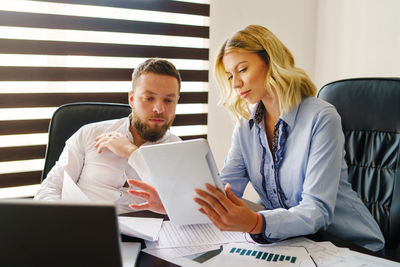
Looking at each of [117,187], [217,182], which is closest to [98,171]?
[117,187]

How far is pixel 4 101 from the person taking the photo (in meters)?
2.01

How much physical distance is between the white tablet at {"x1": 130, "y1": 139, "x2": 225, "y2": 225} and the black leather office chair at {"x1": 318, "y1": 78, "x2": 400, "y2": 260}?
80cm

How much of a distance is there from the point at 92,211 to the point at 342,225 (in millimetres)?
1013

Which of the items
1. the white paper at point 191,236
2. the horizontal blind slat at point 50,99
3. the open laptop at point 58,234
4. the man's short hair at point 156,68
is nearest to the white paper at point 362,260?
the white paper at point 191,236

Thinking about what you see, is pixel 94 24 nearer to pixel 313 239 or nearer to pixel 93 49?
pixel 93 49

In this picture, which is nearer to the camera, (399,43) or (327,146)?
(327,146)

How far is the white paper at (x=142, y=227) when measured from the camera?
0.93 metres

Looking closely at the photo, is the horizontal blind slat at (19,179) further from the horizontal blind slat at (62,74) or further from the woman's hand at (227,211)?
the woman's hand at (227,211)

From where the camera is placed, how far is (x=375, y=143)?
1.40m

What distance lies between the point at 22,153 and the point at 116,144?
949 millimetres

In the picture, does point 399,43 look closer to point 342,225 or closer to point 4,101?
point 342,225

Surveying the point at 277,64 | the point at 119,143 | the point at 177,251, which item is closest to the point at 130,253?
the point at 177,251

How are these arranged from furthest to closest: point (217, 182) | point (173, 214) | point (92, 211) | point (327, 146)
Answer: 1. point (327, 146)
2. point (173, 214)
3. point (217, 182)
4. point (92, 211)

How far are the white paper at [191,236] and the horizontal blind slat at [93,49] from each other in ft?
4.89
